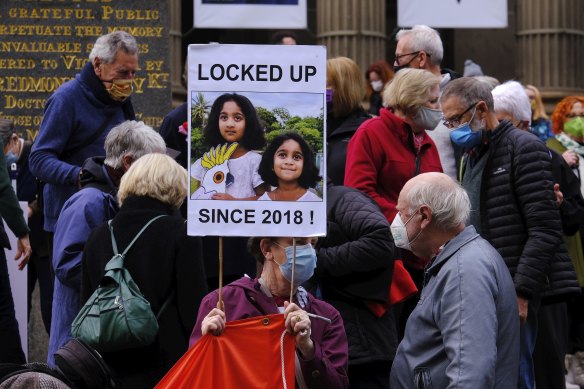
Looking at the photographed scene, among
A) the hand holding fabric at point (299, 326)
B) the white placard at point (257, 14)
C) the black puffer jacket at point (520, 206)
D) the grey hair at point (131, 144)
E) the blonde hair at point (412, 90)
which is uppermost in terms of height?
the white placard at point (257, 14)

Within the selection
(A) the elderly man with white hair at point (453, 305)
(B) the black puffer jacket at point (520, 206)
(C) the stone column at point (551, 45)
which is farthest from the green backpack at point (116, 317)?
(C) the stone column at point (551, 45)

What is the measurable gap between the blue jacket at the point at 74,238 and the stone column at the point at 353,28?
13.3 meters

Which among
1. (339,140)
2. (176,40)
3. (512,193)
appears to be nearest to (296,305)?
(512,193)

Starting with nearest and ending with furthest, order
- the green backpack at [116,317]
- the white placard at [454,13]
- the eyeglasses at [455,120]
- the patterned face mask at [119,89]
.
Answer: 1. the green backpack at [116,317]
2. the eyeglasses at [455,120]
3. the patterned face mask at [119,89]
4. the white placard at [454,13]

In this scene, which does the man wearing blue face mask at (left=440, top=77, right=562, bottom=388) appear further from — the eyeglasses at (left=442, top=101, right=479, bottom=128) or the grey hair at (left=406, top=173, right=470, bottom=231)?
the grey hair at (left=406, top=173, right=470, bottom=231)

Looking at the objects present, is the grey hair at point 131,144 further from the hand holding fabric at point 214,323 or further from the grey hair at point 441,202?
the grey hair at point 441,202

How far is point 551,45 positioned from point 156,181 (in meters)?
15.5

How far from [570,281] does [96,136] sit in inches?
115

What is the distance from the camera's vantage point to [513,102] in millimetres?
8258

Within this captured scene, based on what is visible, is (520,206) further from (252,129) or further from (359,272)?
(252,129)

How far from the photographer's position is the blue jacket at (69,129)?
26.2ft

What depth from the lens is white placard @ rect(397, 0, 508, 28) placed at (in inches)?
704

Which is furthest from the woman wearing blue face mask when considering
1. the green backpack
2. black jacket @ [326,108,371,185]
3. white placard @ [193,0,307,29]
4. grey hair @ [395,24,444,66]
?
white placard @ [193,0,307,29]

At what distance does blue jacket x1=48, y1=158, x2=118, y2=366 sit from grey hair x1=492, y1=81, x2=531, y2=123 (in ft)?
8.20
